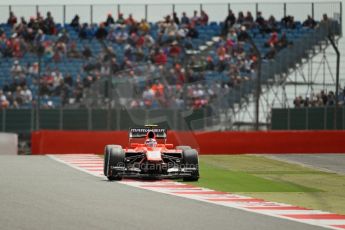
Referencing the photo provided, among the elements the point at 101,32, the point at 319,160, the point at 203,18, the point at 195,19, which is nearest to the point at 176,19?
the point at 195,19

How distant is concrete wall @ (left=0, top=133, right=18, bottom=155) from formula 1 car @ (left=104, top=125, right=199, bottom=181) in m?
10.0

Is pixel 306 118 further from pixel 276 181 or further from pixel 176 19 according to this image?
pixel 276 181

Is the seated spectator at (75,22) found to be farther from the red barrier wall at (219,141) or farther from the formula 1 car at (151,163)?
the formula 1 car at (151,163)

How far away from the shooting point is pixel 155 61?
109 ft

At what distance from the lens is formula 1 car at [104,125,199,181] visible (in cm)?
1762

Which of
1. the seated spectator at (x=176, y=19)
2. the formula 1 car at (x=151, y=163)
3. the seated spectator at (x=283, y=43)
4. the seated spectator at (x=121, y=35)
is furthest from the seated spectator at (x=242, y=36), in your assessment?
the formula 1 car at (x=151, y=163)

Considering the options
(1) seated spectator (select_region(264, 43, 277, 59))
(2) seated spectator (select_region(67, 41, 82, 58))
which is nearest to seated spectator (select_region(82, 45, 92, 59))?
(2) seated spectator (select_region(67, 41, 82, 58))

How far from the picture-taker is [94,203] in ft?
41.8

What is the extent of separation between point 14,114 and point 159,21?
29.1 ft

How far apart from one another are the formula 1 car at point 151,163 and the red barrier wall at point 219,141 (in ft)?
28.9

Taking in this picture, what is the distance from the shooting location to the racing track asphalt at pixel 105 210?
33.8ft

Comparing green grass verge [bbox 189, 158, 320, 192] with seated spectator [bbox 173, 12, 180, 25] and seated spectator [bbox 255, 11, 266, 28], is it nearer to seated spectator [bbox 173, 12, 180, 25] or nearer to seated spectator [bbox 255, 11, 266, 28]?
seated spectator [bbox 255, 11, 266, 28]

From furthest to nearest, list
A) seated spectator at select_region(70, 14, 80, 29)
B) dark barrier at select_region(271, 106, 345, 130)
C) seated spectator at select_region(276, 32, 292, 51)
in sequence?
seated spectator at select_region(70, 14, 80, 29) → seated spectator at select_region(276, 32, 292, 51) → dark barrier at select_region(271, 106, 345, 130)

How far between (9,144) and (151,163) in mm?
10473
